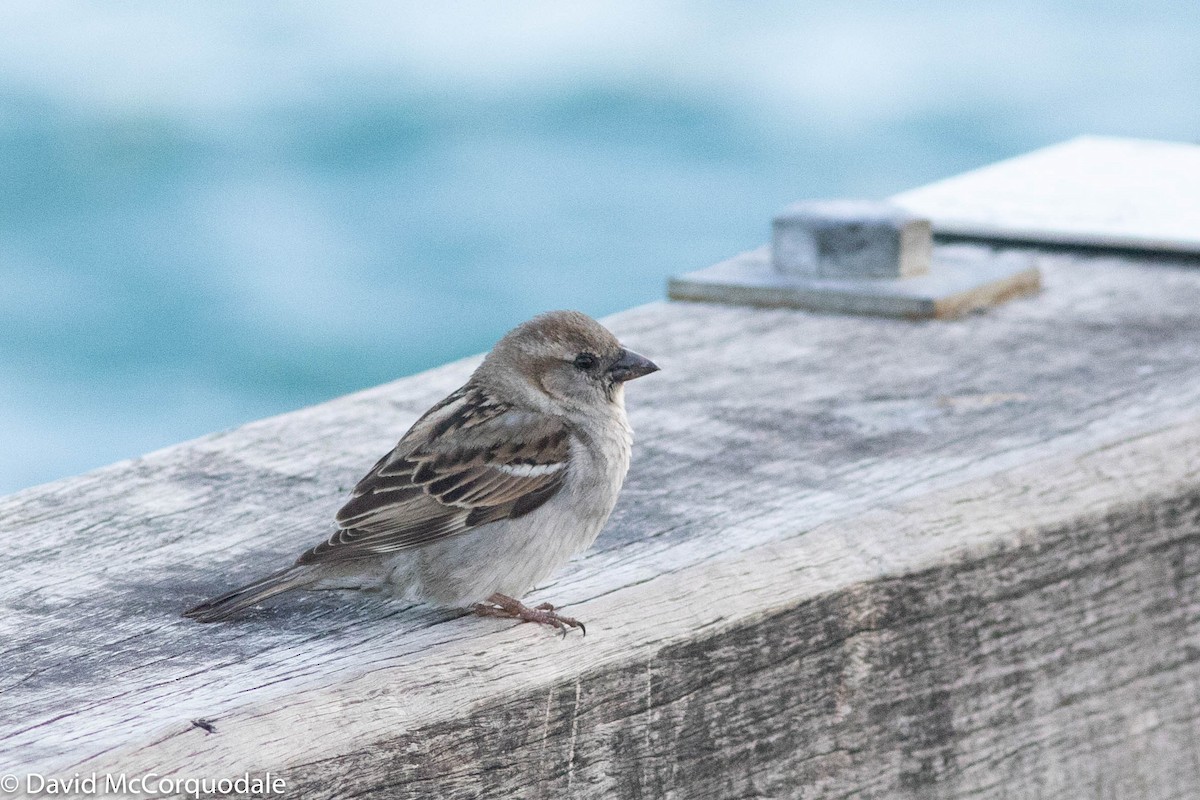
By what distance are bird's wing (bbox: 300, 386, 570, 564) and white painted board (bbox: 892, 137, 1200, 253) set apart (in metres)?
1.97

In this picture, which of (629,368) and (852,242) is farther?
(852,242)

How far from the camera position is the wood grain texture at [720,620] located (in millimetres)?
1694

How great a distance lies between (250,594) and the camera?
6.33ft

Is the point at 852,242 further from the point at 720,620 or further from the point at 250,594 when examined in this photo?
the point at 250,594

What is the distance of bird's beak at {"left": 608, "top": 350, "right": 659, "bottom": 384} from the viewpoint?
96.3 inches

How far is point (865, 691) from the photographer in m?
2.04

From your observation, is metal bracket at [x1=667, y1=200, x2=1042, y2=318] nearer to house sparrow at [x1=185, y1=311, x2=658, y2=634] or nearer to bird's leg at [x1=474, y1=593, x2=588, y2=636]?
house sparrow at [x1=185, y1=311, x2=658, y2=634]

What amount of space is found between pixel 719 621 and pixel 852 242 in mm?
1772

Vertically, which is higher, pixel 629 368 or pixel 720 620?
pixel 629 368

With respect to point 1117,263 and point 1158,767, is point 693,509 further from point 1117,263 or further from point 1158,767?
point 1117,263

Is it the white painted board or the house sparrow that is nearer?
the house sparrow

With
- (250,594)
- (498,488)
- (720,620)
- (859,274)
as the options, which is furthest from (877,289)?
(250,594)

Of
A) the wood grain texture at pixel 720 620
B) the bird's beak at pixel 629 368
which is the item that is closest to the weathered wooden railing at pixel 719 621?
the wood grain texture at pixel 720 620

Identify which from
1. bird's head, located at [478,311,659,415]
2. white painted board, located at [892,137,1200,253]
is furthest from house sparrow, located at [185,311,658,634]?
white painted board, located at [892,137,1200,253]
